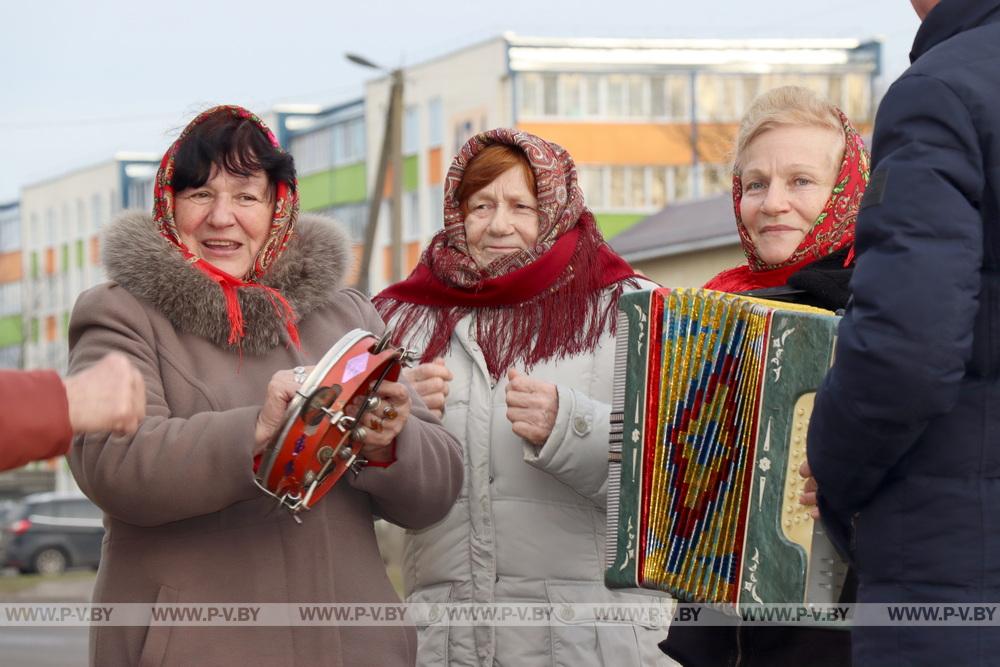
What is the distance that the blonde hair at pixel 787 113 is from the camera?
423 cm

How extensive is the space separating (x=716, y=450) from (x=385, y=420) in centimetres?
77

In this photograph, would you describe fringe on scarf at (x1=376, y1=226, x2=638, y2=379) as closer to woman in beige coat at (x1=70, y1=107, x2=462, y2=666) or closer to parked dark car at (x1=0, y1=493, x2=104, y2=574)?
woman in beige coat at (x1=70, y1=107, x2=462, y2=666)

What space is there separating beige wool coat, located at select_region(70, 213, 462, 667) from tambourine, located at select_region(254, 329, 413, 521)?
0.27ft

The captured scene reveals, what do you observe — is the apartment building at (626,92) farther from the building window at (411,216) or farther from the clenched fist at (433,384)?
the clenched fist at (433,384)

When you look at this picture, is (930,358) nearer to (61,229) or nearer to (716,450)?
(716,450)

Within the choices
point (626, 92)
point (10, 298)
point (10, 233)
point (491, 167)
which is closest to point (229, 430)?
point (491, 167)

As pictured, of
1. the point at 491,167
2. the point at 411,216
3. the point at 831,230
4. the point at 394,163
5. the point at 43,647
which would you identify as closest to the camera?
the point at 831,230

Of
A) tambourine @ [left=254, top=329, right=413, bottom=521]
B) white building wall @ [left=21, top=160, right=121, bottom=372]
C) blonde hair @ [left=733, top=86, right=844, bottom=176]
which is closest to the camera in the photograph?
tambourine @ [left=254, top=329, right=413, bottom=521]

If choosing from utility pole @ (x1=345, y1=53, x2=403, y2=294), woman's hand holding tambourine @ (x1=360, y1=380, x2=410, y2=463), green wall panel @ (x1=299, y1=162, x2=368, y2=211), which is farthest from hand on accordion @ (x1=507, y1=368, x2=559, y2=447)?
green wall panel @ (x1=299, y1=162, x2=368, y2=211)

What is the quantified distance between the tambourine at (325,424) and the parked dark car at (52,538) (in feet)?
88.4

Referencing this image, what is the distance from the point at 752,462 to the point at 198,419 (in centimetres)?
124

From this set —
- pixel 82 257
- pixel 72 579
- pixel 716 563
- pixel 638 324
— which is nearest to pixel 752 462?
pixel 716 563

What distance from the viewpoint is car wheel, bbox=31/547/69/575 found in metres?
29.5

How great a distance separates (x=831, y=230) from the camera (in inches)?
162
